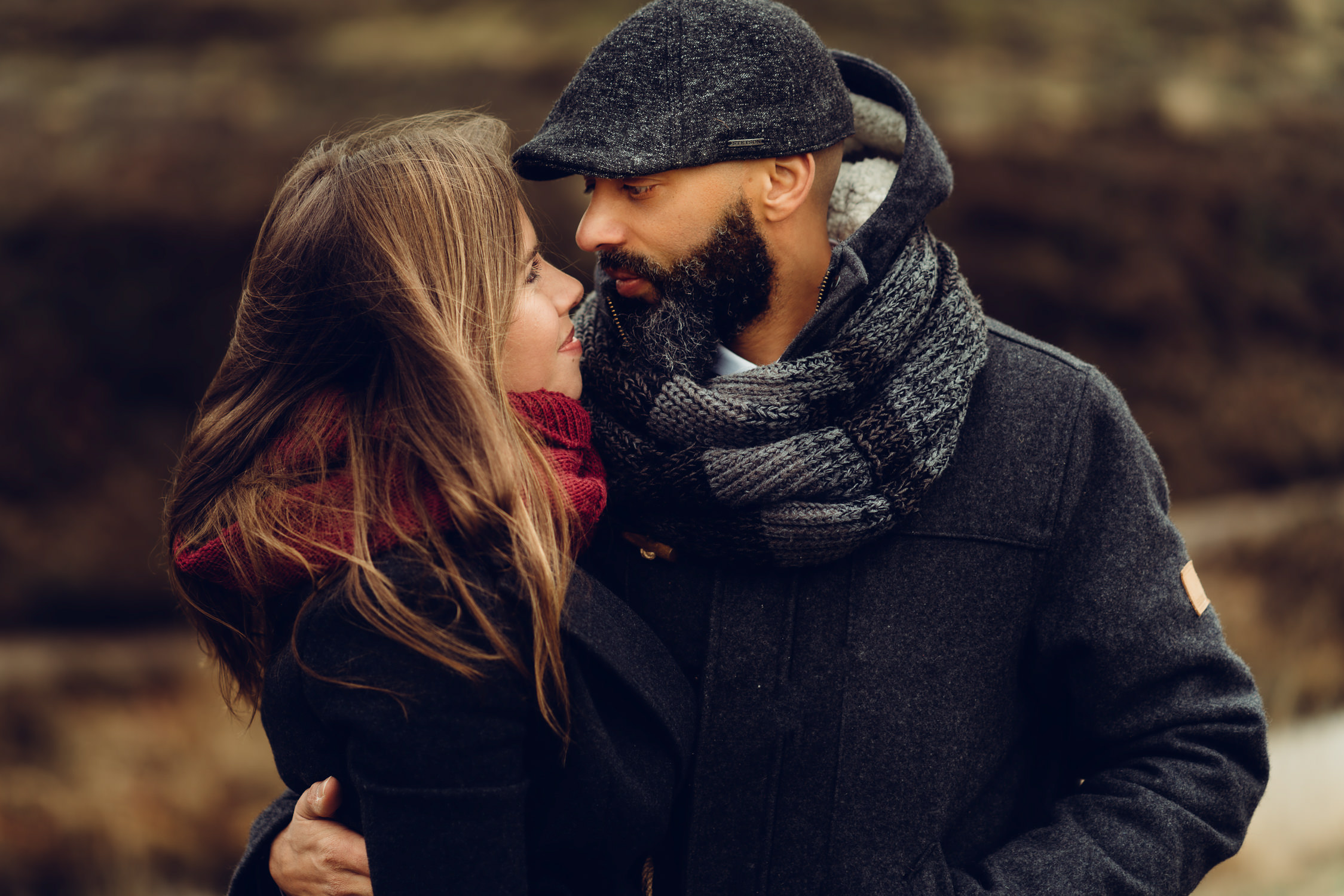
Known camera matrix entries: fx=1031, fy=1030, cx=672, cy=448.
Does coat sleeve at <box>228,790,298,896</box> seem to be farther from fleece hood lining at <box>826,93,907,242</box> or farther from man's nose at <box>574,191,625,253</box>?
fleece hood lining at <box>826,93,907,242</box>

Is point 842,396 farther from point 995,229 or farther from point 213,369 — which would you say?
point 213,369

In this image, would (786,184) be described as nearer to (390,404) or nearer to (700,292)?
(700,292)

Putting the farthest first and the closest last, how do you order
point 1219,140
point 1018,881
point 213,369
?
point 1219,140 → point 213,369 → point 1018,881

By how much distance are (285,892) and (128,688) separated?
2.23m

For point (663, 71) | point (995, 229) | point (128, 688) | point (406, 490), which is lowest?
point (128, 688)

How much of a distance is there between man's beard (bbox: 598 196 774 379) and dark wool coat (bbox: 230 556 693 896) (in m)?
0.41

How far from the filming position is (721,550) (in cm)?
145

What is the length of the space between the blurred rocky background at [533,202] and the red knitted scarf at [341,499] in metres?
1.80

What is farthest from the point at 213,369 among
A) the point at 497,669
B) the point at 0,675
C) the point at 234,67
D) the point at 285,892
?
the point at 497,669

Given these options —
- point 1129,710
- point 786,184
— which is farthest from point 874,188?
point 1129,710

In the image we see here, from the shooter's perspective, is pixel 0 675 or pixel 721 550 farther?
pixel 0 675

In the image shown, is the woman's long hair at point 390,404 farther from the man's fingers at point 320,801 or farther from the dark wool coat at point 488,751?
the man's fingers at point 320,801

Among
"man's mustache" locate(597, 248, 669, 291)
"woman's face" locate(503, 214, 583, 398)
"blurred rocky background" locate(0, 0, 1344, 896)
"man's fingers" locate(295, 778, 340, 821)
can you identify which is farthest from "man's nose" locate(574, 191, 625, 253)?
"blurred rocky background" locate(0, 0, 1344, 896)

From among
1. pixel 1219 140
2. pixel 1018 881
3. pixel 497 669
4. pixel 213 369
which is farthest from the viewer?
pixel 1219 140
